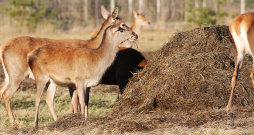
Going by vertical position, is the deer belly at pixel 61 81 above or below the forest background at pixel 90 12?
→ below

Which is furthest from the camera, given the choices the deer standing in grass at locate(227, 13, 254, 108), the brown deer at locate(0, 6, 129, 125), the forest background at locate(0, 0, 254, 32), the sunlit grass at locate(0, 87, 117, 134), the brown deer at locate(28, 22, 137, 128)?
the forest background at locate(0, 0, 254, 32)

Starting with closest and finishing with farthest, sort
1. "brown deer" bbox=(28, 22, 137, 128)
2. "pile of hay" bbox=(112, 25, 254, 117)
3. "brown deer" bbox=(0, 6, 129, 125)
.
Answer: "brown deer" bbox=(28, 22, 137, 128), "pile of hay" bbox=(112, 25, 254, 117), "brown deer" bbox=(0, 6, 129, 125)

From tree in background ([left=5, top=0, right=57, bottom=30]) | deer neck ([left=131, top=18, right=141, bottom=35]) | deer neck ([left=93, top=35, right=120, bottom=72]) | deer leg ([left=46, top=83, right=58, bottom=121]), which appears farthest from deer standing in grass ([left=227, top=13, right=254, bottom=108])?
tree in background ([left=5, top=0, right=57, bottom=30])

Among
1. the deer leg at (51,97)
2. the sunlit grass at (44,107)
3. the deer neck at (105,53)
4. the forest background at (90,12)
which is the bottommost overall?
the sunlit grass at (44,107)

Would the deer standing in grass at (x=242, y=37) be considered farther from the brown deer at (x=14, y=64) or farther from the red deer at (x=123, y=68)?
the brown deer at (x=14, y=64)

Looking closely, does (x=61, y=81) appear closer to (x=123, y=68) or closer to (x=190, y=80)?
(x=123, y=68)

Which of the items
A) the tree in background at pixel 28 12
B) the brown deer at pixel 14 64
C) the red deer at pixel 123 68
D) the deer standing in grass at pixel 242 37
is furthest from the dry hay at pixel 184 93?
the tree in background at pixel 28 12

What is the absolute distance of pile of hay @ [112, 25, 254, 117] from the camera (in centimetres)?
696

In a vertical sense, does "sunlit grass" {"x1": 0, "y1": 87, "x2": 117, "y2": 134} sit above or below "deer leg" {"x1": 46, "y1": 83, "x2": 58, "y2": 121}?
below

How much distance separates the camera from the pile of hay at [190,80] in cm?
696

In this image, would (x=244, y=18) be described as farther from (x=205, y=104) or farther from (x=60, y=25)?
(x=60, y=25)

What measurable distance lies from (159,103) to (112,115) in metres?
1.01

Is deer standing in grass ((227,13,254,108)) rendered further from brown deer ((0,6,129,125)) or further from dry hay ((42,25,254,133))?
brown deer ((0,6,129,125))

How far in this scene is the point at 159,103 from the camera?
7.11m
